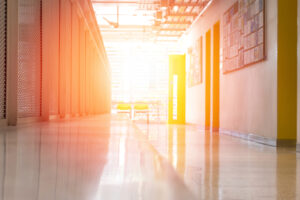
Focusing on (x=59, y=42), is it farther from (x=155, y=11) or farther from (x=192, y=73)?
(x=192, y=73)

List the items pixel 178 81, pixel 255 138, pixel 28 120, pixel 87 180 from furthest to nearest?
pixel 178 81 < pixel 255 138 < pixel 28 120 < pixel 87 180

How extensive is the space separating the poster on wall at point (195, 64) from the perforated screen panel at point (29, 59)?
7.43m

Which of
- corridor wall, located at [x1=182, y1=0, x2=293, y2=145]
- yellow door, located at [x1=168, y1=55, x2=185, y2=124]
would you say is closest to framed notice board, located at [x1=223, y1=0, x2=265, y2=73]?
corridor wall, located at [x1=182, y1=0, x2=293, y2=145]

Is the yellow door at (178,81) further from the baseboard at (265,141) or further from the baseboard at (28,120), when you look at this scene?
the baseboard at (28,120)

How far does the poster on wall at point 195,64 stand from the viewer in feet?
35.1

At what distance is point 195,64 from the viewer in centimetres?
1143

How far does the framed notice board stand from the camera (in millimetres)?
5797

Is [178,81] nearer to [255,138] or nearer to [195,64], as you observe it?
[195,64]

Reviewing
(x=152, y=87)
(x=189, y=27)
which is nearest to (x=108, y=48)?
(x=152, y=87)

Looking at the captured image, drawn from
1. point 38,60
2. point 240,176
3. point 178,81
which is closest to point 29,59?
point 38,60

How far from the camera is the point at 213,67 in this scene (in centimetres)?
908

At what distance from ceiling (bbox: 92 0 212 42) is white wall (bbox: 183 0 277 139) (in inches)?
54.4

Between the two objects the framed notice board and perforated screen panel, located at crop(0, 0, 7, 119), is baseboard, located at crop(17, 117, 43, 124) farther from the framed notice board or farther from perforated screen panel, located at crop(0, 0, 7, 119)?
the framed notice board

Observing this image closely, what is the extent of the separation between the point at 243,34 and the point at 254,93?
1.18 metres
